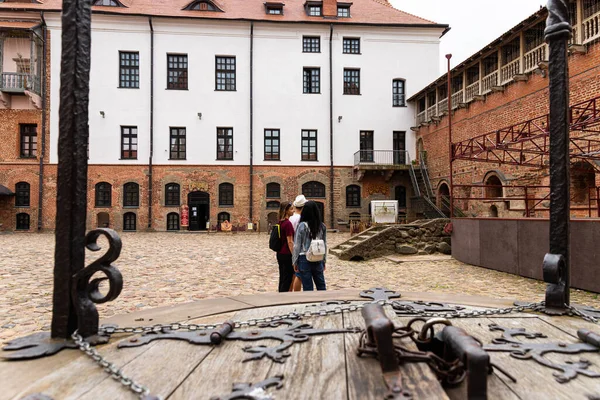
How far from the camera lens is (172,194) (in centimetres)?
2506

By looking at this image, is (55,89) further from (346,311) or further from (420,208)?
(346,311)

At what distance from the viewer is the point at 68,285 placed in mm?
1764

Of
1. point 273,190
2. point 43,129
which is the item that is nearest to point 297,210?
point 273,190

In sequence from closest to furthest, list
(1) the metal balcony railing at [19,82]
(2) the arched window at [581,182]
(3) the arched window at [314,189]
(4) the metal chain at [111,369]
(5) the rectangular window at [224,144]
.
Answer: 1. (4) the metal chain at [111,369]
2. (2) the arched window at [581,182]
3. (1) the metal balcony railing at [19,82]
4. (5) the rectangular window at [224,144]
5. (3) the arched window at [314,189]

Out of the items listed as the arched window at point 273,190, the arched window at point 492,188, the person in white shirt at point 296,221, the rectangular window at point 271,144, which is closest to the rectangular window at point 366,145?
the rectangular window at point 271,144

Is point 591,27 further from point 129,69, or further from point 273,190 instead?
point 129,69

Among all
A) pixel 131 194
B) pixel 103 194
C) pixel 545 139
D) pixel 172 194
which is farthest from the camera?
pixel 172 194

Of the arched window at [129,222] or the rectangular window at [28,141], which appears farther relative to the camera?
the arched window at [129,222]

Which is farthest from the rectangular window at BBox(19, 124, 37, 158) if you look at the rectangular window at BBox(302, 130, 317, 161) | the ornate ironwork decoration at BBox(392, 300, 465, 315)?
the ornate ironwork decoration at BBox(392, 300, 465, 315)

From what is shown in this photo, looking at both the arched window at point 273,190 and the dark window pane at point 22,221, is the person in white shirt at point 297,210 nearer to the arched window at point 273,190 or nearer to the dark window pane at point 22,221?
the arched window at point 273,190

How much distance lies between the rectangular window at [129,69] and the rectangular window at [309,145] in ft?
36.4

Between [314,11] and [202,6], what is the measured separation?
25.0 feet

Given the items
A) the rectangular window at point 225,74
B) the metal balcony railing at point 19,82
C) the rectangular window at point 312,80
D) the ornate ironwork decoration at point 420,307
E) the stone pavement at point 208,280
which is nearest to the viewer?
the ornate ironwork decoration at point 420,307

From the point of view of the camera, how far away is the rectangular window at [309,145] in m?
26.1
